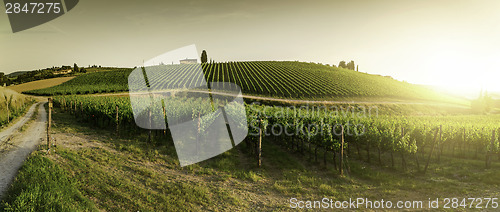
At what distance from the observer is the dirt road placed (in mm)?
9034

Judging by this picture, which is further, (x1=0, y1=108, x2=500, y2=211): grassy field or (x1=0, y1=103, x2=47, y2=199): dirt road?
(x1=0, y1=103, x2=47, y2=199): dirt road

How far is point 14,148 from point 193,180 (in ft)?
32.5

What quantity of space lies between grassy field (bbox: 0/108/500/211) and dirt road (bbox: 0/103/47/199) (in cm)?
46

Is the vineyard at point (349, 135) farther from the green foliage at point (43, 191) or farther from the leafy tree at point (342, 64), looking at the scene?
the leafy tree at point (342, 64)

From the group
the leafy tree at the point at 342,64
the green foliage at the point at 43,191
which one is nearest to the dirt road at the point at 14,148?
the green foliage at the point at 43,191

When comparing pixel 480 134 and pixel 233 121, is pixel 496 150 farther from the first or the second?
pixel 233 121

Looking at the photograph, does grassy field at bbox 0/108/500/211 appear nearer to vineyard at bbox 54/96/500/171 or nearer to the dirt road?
the dirt road

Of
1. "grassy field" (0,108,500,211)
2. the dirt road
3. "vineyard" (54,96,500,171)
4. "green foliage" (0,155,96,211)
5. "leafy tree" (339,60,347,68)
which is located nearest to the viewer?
"green foliage" (0,155,96,211)

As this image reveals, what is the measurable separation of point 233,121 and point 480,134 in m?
21.7

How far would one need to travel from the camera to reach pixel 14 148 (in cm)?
1275

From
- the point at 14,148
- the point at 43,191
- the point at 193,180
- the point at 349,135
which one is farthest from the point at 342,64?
the point at 43,191

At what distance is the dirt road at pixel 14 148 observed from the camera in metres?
9.03

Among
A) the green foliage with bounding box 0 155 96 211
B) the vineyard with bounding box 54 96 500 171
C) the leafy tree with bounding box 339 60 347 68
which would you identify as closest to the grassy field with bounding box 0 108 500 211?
the green foliage with bounding box 0 155 96 211

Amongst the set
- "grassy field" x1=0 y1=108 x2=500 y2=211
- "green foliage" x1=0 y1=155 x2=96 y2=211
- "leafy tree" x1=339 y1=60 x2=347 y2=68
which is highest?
"leafy tree" x1=339 y1=60 x2=347 y2=68
